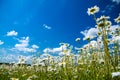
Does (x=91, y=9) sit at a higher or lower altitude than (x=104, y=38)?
higher

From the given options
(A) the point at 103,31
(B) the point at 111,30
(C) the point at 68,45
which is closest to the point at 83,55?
(C) the point at 68,45

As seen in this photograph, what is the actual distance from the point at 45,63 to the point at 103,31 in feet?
16.4

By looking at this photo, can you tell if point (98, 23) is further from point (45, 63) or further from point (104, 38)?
point (45, 63)

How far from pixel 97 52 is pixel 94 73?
132 cm

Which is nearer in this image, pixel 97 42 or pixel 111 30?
pixel 111 30

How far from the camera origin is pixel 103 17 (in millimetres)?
6859

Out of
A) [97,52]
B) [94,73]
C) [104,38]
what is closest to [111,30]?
[97,52]

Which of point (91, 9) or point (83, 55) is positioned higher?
A: point (91, 9)

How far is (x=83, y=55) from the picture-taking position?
959 cm

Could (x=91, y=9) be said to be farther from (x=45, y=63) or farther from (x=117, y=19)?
(x=45, y=63)

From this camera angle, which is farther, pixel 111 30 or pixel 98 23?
pixel 111 30

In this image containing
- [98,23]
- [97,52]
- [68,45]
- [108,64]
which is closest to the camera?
[108,64]

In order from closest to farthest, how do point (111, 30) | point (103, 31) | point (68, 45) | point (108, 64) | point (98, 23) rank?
point (108, 64)
point (103, 31)
point (98, 23)
point (111, 30)
point (68, 45)

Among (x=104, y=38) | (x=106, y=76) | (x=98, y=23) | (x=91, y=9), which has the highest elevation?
(x=91, y=9)
